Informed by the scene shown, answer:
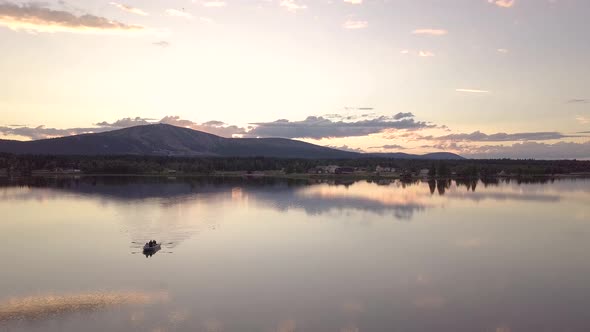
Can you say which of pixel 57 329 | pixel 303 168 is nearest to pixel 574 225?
pixel 57 329

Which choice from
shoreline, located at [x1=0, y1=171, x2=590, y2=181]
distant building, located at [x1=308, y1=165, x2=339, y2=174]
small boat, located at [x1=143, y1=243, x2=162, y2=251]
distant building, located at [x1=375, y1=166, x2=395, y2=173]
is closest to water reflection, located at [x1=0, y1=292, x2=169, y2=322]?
small boat, located at [x1=143, y1=243, x2=162, y2=251]

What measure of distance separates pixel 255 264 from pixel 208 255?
2.70 m

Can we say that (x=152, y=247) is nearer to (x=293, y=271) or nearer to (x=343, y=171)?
(x=293, y=271)

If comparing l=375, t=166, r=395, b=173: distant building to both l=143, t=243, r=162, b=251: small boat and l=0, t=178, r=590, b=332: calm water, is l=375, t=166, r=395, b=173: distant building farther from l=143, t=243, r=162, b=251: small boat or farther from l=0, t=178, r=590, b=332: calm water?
l=143, t=243, r=162, b=251: small boat

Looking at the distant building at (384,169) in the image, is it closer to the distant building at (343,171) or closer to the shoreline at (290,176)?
the distant building at (343,171)

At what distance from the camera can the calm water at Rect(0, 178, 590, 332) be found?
12.9m

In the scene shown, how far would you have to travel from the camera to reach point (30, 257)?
20.3 metres

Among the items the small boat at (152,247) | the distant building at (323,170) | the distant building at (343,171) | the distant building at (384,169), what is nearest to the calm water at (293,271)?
the small boat at (152,247)

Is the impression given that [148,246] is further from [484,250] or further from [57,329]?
[484,250]

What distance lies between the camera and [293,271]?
1800 cm

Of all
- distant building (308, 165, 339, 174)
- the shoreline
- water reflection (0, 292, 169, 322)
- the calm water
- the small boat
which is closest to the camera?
the calm water

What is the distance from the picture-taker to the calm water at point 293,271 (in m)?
12.9

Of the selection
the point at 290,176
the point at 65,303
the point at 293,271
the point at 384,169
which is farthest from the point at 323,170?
the point at 65,303

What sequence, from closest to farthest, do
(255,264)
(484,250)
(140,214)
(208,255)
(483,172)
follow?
(255,264) → (208,255) → (484,250) → (140,214) → (483,172)
